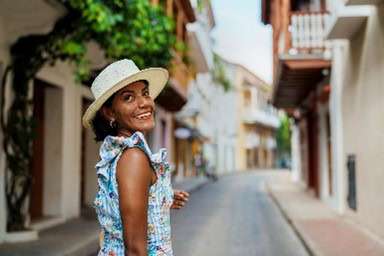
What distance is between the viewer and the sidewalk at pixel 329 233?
25.0 feet

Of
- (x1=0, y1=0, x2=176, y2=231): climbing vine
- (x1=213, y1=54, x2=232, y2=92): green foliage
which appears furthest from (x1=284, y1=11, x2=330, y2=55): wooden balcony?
(x1=213, y1=54, x2=232, y2=92): green foliage

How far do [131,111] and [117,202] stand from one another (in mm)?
349

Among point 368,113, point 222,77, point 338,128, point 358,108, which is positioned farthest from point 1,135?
point 222,77

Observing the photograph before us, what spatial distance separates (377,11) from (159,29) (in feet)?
11.7

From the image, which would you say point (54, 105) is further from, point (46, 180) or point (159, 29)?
point (159, 29)

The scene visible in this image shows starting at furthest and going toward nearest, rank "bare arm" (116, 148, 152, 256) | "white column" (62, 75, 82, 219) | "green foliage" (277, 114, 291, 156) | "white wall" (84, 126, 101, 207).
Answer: "green foliage" (277, 114, 291, 156), "white wall" (84, 126, 101, 207), "white column" (62, 75, 82, 219), "bare arm" (116, 148, 152, 256)

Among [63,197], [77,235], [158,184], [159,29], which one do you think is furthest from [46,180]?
[158,184]

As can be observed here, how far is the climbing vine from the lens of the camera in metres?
8.23

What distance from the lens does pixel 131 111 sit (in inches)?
80.6

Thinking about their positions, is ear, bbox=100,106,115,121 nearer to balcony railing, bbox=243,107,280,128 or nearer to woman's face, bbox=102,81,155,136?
woman's face, bbox=102,81,155,136

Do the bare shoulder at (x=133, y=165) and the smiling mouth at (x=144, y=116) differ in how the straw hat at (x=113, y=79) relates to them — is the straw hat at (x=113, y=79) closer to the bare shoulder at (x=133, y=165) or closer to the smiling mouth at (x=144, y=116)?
the smiling mouth at (x=144, y=116)

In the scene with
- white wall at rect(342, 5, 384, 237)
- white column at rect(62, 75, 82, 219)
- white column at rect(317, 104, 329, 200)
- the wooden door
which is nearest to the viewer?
white wall at rect(342, 5, 384, 237)

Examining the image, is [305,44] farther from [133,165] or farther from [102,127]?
[133,165]

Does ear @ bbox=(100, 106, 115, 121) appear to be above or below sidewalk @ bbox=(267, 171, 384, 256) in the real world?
above
